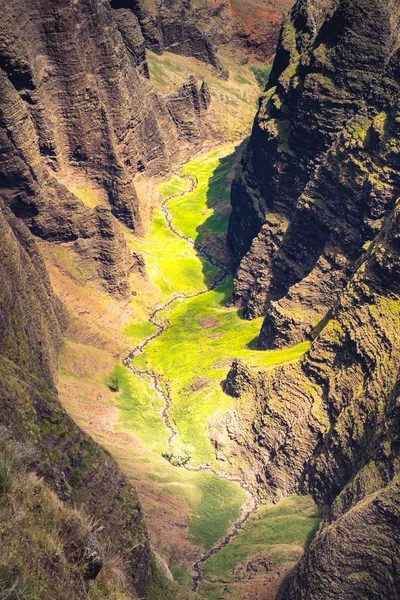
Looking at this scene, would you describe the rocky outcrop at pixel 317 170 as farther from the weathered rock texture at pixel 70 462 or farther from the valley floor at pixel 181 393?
the weathered rock texture at pixel 70 462

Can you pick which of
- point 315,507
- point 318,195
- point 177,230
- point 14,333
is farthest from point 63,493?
point 177,230

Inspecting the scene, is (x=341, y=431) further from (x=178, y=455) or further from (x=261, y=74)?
(x=261, y=74)

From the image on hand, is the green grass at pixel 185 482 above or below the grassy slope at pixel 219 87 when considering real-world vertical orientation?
below

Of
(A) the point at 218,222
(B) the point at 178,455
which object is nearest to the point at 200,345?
(B) the point at 178,455

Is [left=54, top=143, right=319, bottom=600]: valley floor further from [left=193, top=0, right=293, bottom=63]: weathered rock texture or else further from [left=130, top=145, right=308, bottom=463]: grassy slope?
[left=193, top=0, right=293, bottom=63]: weathered rock texture

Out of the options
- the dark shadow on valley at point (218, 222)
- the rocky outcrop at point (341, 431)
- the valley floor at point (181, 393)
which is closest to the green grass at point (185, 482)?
the valley floor at point (181, 393)

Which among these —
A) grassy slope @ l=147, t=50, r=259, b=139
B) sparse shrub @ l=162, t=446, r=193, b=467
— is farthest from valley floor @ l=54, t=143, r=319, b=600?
grassy slope @ l=147, t=50, r=259, b=139
